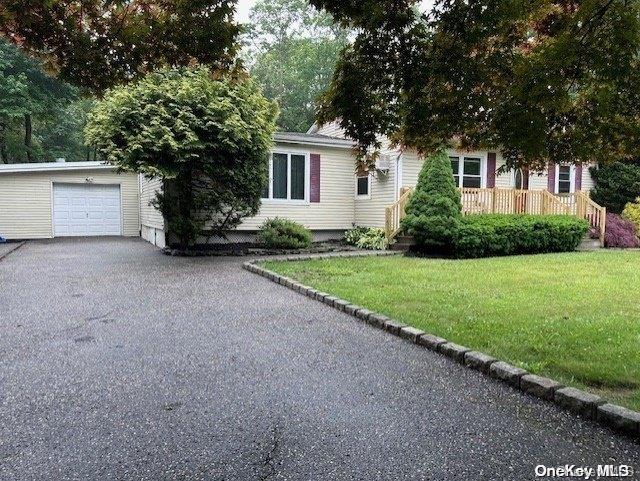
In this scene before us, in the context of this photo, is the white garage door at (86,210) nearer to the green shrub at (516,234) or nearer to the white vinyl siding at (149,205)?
the white vinyl siding at (149,205)

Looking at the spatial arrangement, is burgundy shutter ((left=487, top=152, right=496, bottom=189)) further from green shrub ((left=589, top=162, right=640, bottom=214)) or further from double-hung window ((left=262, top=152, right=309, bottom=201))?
double-hung window ((left=262, top=152, right=309, bottom=201))

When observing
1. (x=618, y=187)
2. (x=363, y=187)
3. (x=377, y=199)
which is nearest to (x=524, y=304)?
(x=377, y=199)

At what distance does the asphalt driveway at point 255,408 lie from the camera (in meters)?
2.54

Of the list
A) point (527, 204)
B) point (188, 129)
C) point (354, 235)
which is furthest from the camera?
point (354, 235)

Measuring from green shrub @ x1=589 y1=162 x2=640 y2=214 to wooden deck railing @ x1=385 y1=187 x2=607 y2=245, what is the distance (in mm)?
2437

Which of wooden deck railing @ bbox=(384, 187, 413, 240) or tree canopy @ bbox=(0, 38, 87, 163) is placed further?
tree canopy @ bbox=(0, 38, 87, 163)

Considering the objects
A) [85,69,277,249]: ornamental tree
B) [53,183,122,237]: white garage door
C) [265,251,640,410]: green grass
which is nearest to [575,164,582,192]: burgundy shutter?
[265,251,640,410]: green grass

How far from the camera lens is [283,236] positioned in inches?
517

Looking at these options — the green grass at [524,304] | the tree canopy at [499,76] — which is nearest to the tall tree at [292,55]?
the green grass at [524,304]

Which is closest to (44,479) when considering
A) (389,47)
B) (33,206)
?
(389,47)

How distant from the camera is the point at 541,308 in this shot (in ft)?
20.0

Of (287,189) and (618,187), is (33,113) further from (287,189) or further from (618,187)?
(618,187)

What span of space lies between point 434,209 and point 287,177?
5156 millimetres

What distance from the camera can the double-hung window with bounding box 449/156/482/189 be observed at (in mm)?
15180
